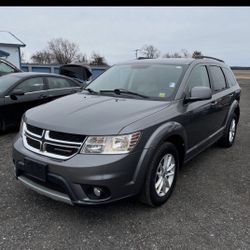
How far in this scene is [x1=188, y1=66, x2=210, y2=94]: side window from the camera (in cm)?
415

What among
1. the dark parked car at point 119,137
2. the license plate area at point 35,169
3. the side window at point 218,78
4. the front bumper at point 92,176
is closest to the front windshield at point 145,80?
the dark parked car at point 119,137

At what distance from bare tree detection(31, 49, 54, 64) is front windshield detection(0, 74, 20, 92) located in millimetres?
48632

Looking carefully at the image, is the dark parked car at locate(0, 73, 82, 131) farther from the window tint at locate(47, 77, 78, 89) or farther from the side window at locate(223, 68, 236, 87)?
the side window at locate(223, 68, 236, 87)

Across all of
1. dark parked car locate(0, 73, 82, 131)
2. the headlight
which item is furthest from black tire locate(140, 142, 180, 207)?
dark parked car locate(0, 73, 82, 131)

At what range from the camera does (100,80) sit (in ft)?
15.4

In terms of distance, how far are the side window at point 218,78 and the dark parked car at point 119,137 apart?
0.59 meters

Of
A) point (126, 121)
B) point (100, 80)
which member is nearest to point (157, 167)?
point (126, 121)

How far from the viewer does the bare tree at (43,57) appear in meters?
54.1

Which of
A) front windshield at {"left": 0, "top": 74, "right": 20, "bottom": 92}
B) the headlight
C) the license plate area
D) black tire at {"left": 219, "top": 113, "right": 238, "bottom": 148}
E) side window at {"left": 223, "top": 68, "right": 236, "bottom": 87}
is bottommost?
black tire at {"left": 219, "top": 113, "right": 238, "bottom": 148}

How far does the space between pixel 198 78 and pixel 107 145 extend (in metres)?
2.18

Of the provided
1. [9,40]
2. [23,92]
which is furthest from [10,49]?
[23,92]

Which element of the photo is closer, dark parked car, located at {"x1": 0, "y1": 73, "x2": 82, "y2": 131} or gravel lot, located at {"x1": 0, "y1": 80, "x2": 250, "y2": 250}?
gravel lot, located at {"x1": 0, "y1": 80, "x2": 250, "y2": 250}

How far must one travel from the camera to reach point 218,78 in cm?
524

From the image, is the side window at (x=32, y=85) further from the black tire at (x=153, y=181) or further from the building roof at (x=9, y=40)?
the building roof at (x=9, y=40)
